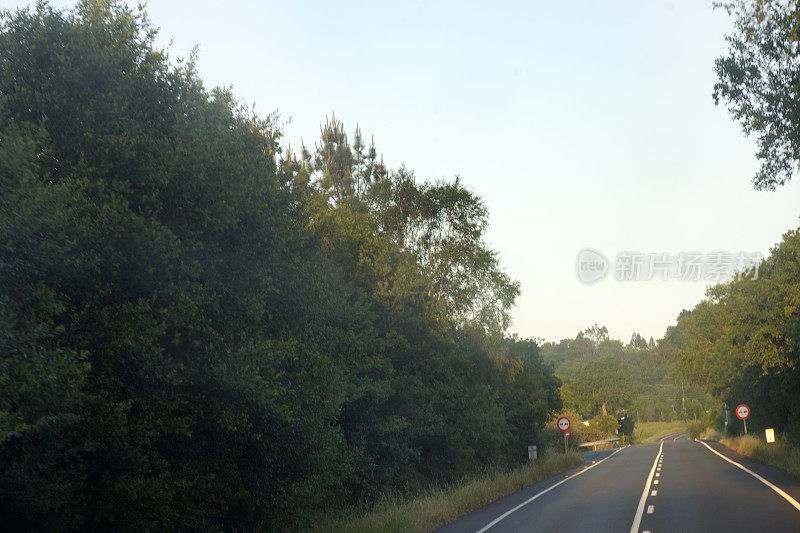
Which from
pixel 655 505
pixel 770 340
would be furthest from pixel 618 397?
pixel 655 505

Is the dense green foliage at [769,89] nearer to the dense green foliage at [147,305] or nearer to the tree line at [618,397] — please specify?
the dense green foliage at [147,305]

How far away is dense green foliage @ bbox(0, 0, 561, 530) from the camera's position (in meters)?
8.55

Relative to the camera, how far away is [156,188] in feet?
39.4

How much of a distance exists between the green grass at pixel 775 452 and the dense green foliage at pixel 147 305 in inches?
702

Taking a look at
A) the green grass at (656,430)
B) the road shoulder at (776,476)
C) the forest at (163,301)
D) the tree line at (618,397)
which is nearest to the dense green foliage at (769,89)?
the forest at (163,301)

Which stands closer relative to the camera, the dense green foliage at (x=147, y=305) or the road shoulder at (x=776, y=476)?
the dense green foliage at (x=147, y=305)

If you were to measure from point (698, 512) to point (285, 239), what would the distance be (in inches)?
446

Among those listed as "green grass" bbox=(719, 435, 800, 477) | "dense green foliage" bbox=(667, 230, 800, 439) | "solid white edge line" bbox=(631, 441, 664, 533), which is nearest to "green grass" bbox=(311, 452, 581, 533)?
"solid white edge line" bbox=(631, 441, 664, 533)

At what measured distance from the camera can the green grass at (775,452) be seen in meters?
26.9

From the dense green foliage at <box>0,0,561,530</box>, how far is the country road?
15.7 ft

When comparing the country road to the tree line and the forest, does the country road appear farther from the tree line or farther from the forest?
the tree line

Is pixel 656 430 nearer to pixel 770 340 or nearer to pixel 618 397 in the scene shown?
pixel 618 397

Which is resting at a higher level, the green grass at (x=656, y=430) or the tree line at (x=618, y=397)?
the tree line at (x=618, y=397)

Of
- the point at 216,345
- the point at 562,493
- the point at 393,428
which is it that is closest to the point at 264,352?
the point at 216,345
